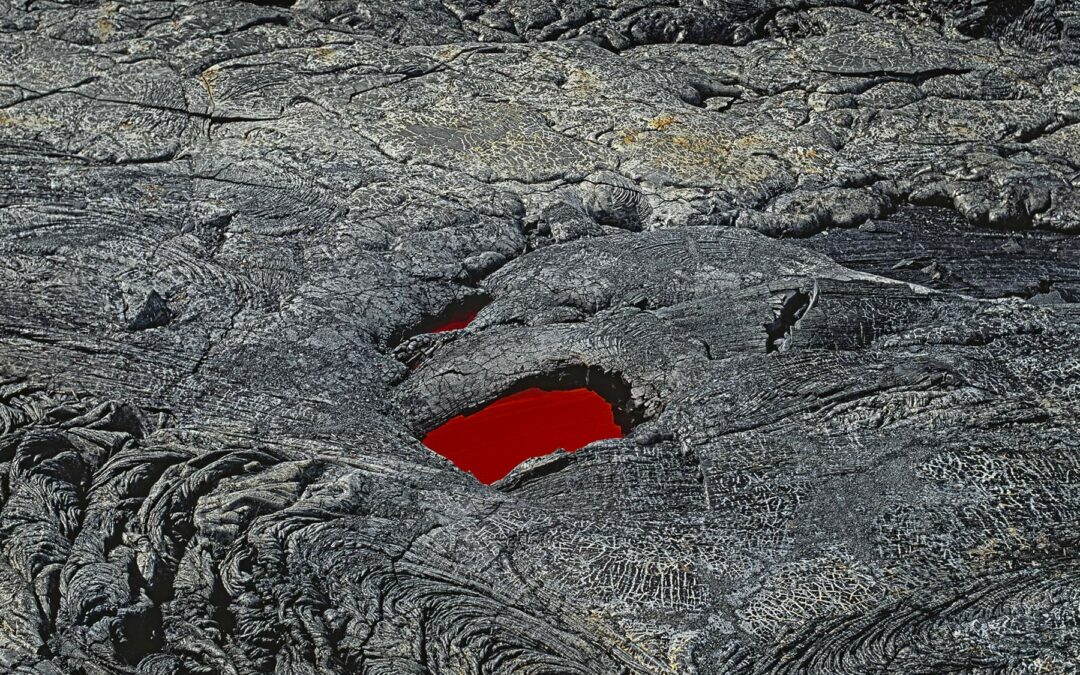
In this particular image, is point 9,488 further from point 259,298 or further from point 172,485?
point 259,298

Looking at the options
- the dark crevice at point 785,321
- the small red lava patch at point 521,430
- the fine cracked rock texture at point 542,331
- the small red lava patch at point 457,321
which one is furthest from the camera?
the small red lava patch at point 457,321

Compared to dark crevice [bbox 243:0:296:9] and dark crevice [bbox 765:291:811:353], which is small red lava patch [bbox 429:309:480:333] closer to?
dark crevice [bbox 765:291:811:353]

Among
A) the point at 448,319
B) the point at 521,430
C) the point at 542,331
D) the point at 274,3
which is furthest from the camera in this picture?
the point at 274,3

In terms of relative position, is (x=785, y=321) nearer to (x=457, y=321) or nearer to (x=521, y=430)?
(x=521, y=430)

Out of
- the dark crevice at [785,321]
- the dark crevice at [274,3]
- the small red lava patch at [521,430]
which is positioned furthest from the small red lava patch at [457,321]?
the dark crevice at [274,3]

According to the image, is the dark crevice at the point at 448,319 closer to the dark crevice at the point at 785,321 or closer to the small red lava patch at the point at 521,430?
the small red lava patch at the point at 521,430

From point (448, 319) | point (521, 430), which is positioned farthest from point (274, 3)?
point (521, 430)
